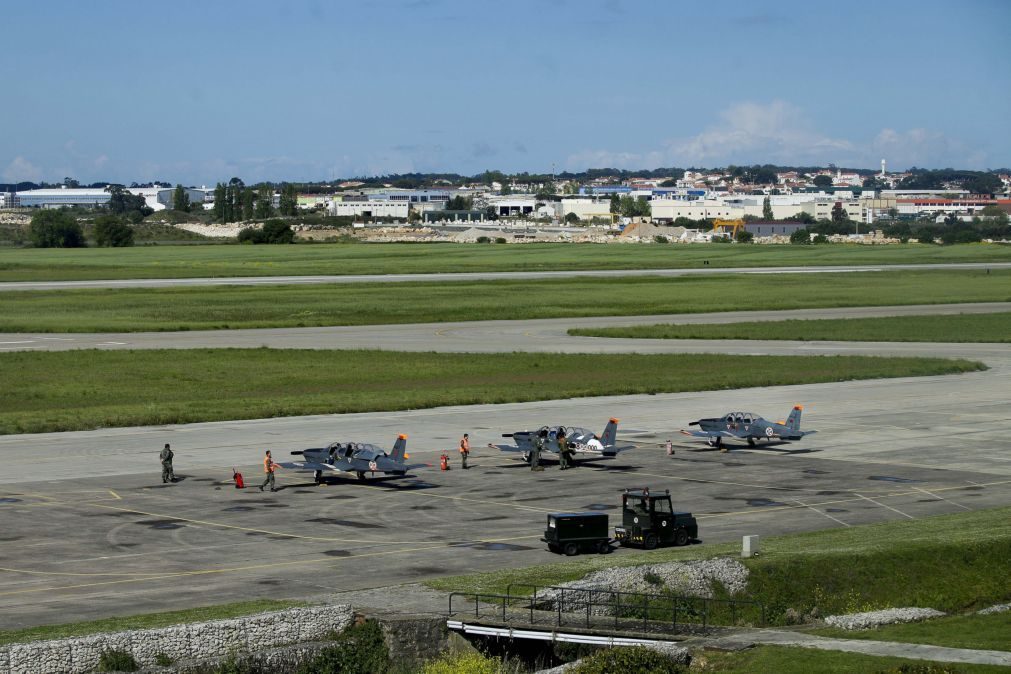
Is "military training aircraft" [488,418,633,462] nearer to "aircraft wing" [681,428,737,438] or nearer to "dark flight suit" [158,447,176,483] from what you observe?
"aircraft wing" [681,428,737,438]

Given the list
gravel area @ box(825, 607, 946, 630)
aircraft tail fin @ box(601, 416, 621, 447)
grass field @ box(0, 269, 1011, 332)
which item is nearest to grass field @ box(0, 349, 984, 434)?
aircraft tail fin @ box(601, 416, 621, 447)

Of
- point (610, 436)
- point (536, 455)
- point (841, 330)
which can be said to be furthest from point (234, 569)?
point (841, 330)

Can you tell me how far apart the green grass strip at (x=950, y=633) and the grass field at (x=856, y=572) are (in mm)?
3693

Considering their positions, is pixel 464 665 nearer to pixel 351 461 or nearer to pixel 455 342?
pixel 351 461

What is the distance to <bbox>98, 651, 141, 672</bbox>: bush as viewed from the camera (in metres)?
32.5

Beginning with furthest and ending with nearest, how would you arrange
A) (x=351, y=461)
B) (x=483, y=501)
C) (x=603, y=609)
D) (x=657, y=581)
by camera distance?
(x=351, y=461)
(x=483, y=501)
(x=657, y=581)
(x=603, y=609)

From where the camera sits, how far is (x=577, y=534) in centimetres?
4681

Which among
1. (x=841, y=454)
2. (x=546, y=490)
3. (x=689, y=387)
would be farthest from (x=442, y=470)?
(x=689, y=387)

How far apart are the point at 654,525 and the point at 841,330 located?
297ft

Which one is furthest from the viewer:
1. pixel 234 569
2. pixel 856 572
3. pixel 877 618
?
pixel 234 569

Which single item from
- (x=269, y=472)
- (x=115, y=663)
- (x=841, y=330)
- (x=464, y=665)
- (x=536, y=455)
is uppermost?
(x=841, y=330)

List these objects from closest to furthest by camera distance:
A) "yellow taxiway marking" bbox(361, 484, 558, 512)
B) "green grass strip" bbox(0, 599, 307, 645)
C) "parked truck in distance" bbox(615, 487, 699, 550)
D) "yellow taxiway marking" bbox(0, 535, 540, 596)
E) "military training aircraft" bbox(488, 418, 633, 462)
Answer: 1. "green grass strip" bbox(0, 599, 307, 645)
2. "yellow taxiway marking" bbox(0, 535, 540, 596)
3. "parked truck in distance" bbox(615, 487, 699, 550)
4. "yellow taxiway marking" bbox(361, 484, 558, 512)
5. "military training aircraft" bbox(488, 418, 633, 462)

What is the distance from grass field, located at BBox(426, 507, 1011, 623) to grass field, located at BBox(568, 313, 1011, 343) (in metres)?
81.6

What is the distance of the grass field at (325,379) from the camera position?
8212 cm
